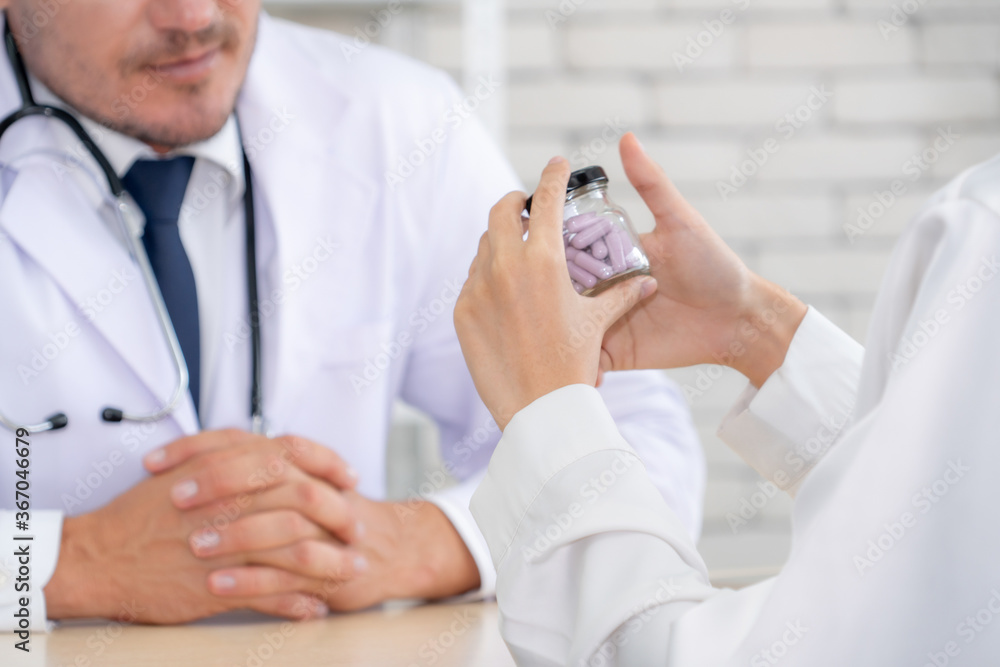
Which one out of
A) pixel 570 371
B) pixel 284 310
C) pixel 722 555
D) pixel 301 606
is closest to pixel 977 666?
pixel 570 371

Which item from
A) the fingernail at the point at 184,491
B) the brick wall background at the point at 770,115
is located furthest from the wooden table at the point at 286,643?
the brick wall background at the point at 770,115

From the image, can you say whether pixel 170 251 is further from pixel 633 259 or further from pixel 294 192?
pixel 633 259

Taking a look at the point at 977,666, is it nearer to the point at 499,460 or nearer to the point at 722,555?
the point at 499,460

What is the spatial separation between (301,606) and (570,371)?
17.3 inches

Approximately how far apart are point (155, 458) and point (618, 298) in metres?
0.55

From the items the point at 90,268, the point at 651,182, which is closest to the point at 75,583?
the point at 90,268

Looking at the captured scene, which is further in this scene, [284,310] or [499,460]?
[284,310]

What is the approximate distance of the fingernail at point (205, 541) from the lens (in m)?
0.87

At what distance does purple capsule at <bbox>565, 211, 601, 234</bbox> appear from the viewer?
2.33ft

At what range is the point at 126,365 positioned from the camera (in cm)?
105

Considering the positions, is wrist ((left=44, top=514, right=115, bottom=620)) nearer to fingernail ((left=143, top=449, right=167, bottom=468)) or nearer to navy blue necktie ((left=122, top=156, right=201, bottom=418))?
fingernail ((left=143, top=449, right=167, bottom=468))

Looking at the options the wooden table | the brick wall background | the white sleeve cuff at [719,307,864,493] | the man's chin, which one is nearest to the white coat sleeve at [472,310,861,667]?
the wooden table

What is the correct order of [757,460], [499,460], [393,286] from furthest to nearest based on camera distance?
[393,286] → [757,460] → [499,460]

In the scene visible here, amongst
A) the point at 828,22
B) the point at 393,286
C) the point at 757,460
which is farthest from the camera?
the point at 828,22
